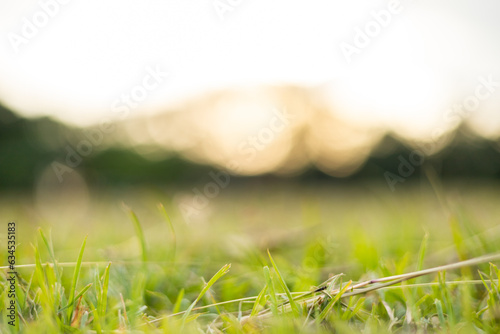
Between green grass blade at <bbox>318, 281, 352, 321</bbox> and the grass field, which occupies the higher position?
green grass blade at <bbox>318, 281, 352, 321</bbox>

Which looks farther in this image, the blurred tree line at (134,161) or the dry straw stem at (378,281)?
the blurred tree line at (134,161)

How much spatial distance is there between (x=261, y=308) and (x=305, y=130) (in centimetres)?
1521

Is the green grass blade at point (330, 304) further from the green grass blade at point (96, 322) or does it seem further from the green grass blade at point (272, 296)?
the green grass blade at point (96, 322)

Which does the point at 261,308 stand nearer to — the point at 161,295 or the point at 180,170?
the point at 161,295

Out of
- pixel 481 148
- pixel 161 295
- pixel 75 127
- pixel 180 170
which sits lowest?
pixel 180 170

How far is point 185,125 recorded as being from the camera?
15016mm

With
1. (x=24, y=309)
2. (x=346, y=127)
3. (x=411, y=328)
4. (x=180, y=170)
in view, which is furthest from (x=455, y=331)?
(x=180, y=170)

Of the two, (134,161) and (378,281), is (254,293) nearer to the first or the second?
(378,281)

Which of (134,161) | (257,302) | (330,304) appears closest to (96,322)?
(257,302)

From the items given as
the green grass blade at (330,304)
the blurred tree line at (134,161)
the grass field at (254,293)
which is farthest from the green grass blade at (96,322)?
the blurred tree line at (134,161)

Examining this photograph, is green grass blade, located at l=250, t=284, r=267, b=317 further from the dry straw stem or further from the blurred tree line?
the blurred tree line

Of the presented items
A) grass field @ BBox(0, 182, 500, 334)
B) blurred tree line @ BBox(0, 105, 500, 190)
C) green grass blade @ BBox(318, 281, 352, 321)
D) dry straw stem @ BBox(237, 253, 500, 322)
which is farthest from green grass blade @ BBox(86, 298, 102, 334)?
blurred tree line @ BBox(0, 105, 500, 190)

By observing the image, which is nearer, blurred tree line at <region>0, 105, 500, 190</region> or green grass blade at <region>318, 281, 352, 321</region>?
green grass blade at <region>318, 281, 352, 321</region>

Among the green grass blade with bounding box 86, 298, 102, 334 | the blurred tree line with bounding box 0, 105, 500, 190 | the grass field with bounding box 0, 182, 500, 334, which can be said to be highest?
the green grass blade with bounding box 86, 298, 102, 334
